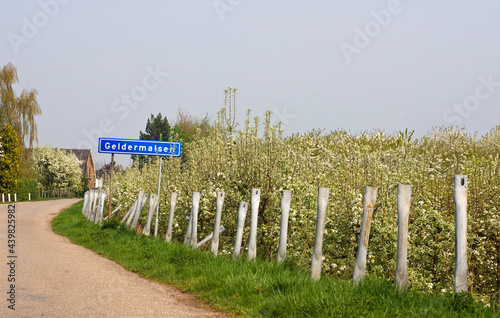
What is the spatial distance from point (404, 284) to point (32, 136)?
54.9m

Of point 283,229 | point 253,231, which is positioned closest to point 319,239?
point 283,229

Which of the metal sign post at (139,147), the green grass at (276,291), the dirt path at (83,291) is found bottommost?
the dirt path at (83,291)

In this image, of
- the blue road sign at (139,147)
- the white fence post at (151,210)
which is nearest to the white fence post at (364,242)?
the white fence post at (151,210)

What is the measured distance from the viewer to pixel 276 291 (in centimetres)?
705

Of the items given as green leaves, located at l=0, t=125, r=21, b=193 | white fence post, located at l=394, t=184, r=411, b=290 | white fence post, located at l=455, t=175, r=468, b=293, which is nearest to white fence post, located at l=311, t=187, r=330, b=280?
white fence post, located at l=394, t=184, r=411, b=290

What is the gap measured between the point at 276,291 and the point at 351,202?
3902 millimetres

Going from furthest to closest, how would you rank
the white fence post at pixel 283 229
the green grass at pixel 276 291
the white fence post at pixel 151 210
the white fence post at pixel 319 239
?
the white fence post at pixel 151 210, the white fence post at pixel 283 229, the white fence post at pixel 319 239, the green grass at pixel 276 291

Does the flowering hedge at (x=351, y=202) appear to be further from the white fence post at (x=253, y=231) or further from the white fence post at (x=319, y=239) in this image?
the white fence post at (x=319, y=239)

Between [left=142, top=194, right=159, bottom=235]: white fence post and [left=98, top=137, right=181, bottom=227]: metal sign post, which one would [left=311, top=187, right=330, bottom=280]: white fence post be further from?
[left=98, top=137, right=181, bottom=227]: metal sign post

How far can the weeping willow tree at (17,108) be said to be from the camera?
180 feet

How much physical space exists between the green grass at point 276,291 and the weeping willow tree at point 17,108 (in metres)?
48.4

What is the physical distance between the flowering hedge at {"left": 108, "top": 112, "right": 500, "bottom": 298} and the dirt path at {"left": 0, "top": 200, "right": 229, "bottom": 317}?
3.02 m

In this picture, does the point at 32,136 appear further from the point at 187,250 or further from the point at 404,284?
the point at 404,284

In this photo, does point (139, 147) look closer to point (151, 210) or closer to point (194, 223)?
point (151, 210)
